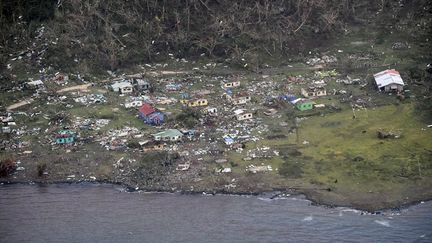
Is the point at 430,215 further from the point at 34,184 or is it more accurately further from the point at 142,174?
the point at 34,184

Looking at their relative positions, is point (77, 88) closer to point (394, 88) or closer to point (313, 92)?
point (313, 92)

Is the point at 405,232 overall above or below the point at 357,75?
below

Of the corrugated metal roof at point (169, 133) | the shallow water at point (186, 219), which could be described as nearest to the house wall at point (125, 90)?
the corrugated metal roof at point (169, 133)

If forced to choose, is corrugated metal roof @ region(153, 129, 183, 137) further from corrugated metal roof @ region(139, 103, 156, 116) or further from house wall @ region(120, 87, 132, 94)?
house wall @ region(120, 87, 132, 94)

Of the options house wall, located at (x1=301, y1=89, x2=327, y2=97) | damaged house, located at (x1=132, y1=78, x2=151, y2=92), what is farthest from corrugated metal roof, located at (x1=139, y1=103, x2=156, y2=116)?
house wall, located at (x1=301, y1=89, x2=327, y2=97)

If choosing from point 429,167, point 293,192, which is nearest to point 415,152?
point 429,167

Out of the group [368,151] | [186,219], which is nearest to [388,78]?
[368,151]
